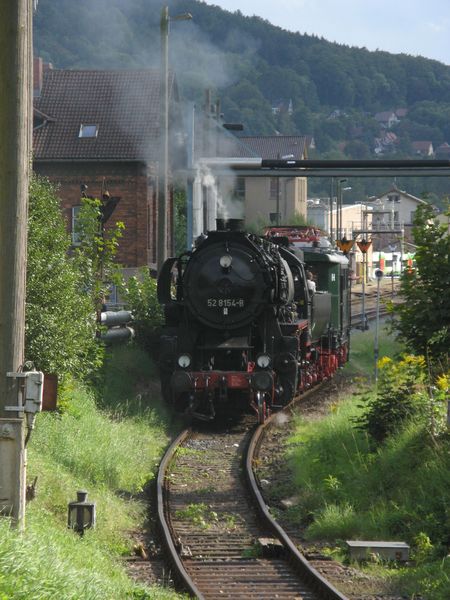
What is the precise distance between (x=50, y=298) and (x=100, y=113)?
98.5 ft

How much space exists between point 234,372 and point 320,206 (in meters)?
80.6

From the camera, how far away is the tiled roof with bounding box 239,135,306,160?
3558 inches

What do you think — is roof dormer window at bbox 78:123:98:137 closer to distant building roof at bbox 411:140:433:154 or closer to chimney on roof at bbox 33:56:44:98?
chimney on roof at bbox 33:56:44:98

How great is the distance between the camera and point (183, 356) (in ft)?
61.2

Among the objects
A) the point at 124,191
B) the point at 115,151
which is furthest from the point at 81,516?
the point at 115,151

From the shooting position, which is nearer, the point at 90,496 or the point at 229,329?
the point at 90,496

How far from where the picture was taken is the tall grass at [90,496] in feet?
23.5

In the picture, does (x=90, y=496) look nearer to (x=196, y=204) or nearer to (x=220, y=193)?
(x=196, y=204)

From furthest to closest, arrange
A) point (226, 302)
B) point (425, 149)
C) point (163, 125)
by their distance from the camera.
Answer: point (425, 149) → point (163, 125) → point (226, 302)

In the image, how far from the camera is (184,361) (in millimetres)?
18641

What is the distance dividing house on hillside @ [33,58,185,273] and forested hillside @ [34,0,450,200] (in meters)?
1.63

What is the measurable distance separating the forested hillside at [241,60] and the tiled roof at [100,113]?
1248 millimetres

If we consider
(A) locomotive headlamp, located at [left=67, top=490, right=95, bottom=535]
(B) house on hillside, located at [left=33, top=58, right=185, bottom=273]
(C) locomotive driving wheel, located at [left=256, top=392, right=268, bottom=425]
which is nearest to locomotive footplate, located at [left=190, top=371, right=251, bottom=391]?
(C) locomotive driving wheel, located at [left=256, top=392, right=268, bottom=425]

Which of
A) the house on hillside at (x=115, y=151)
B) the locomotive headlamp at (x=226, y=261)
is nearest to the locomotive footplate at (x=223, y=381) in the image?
the locomotive headlamp at (x=226, y=261)
